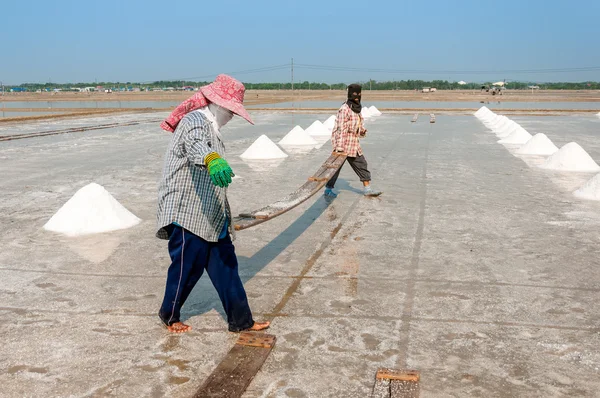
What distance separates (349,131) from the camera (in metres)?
7.56

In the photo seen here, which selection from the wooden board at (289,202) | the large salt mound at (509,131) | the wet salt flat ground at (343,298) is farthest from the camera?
the large salt mound at (509,131)

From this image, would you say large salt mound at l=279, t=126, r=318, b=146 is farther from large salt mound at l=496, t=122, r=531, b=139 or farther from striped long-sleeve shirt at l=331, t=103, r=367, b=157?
striped long-sleeve shirt at l=331, t=103, r=367, b=157

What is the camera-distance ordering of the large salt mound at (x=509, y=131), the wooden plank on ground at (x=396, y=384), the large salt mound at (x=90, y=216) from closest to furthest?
1. the wooden plank on ground at (x=396, y=384)
2. the large salt mound at (x=90, y=216)
3. the large salt mound at (x=509, y=131)

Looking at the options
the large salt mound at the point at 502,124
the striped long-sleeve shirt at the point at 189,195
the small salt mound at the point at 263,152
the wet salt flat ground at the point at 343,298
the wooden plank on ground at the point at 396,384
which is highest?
the striped long-sleeve shirt at the point at 189,195

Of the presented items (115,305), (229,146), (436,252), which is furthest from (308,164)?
(115,305)

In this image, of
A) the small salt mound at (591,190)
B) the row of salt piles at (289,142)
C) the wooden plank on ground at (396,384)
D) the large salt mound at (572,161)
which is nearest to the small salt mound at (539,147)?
the large salt mound at (572,161)

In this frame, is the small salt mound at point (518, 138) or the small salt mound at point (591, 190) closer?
the small salt mound at point (591, 190)

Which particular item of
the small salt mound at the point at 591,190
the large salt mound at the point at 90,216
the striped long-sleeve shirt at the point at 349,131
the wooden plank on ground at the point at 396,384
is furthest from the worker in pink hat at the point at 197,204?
the small salt mound at the point at 591,190

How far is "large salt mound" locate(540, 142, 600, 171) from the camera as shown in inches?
387

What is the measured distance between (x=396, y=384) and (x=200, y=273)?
4.33 ft

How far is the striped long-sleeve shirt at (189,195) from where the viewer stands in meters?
3.26

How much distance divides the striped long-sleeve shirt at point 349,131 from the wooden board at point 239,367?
14.8ft

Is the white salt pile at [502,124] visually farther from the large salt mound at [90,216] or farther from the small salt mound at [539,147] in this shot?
the large salt mound at [90,216]

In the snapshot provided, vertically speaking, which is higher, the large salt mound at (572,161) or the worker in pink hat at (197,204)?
the worker in pink hat at (197,204)
